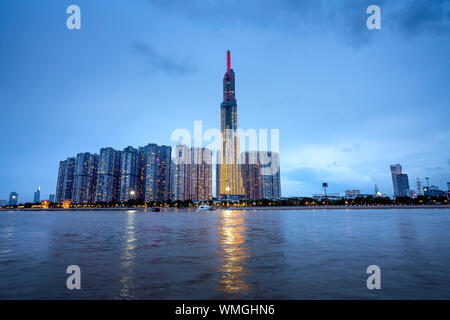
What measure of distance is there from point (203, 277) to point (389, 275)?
28.7 ft

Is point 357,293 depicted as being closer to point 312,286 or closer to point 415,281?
point 312,286

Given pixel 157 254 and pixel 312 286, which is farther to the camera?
pixel 157 254

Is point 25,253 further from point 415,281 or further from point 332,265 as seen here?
point 415,281

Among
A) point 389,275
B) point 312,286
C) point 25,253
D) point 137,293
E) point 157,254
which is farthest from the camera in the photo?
point 25,253

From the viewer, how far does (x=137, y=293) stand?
9.17m

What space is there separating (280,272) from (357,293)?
3.75 meters
